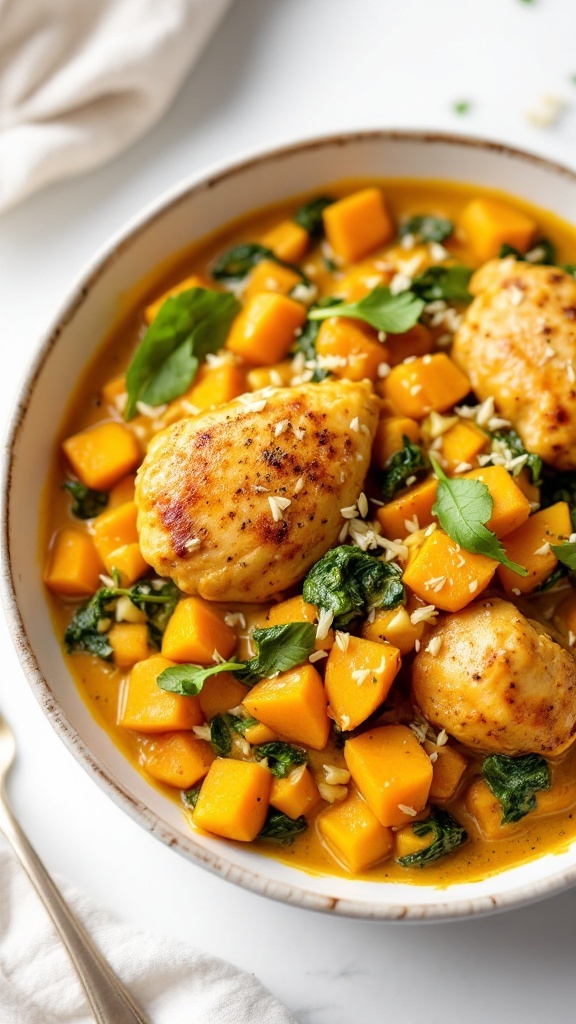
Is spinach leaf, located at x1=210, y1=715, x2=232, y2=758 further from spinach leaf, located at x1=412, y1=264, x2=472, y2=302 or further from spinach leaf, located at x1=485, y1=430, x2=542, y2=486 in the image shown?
spinach leaf, located at x1=412, y1=264, x2=472, y2=302

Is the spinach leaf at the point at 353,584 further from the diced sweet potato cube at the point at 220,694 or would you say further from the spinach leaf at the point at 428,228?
the spinach leaf at the point at 428,228

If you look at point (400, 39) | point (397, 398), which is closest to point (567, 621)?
point (397, 398)

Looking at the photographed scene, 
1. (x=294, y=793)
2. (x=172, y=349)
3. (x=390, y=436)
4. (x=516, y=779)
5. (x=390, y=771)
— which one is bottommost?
(x=516, y=779)

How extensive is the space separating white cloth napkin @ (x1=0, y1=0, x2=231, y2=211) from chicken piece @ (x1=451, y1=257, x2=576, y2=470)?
2214 mm

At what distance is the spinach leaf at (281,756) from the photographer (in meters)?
4.46

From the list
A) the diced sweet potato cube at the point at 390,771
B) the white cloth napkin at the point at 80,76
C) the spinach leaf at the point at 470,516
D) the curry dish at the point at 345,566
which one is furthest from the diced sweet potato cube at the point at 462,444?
the white cloth napkin at the point at 80,76

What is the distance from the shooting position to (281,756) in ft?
14.7

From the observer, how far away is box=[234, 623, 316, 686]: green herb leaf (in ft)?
14.4

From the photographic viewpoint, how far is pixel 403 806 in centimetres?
432

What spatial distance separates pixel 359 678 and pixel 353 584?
0.41 m

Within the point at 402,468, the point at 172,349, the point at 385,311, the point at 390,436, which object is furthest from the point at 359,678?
the point at 172,349

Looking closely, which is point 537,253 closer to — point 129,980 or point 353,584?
point 353,584

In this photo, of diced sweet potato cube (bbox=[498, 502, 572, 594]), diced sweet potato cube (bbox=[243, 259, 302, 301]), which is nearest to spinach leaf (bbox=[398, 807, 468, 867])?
diced sweet potato cube (bbox=[498, 502, 572, 594])

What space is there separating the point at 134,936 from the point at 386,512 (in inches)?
90.7
